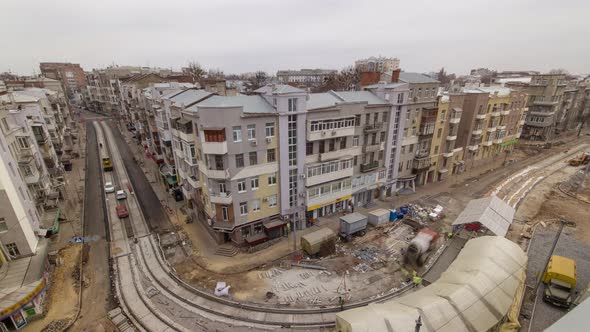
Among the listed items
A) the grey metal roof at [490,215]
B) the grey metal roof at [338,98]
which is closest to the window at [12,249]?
the grey metal roof at [338,98]

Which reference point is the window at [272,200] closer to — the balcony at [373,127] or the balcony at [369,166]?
the balcony at [369,166]

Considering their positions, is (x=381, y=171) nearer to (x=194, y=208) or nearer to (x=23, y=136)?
(x=194, y=208)

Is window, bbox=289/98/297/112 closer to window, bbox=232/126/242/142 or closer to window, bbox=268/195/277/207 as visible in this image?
window, bbox=232/126/242/142

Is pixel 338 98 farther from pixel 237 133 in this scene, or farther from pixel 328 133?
pixel 237 133

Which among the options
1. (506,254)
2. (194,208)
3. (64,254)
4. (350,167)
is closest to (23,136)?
(64,254)

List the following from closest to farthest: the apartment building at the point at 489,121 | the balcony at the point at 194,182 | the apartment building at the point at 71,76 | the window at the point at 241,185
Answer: the window at the point at 241,185
the balcony at the point at 194,182
the apartment building at the point at 489,121
the apartment building at the point at 71,76

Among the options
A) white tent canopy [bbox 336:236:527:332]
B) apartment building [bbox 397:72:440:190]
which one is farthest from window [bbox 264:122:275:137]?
apartment building [bbox 397:72:440:190]

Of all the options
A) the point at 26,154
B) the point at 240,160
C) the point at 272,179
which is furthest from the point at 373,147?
the point at 26,154
